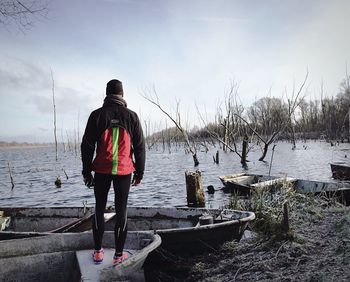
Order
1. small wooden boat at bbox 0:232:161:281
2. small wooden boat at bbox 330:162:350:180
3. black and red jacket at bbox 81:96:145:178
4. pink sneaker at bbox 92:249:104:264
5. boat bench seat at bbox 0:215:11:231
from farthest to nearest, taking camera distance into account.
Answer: small wooden boat at bbox 330:162:350:180 → boat bench seat at bbox 0:215:11:231 → small wooden boat at bbox 0:232:161:281 → pink sneaker at bbox 92:249:104:264 → black and red jacket at bbox 81:96:145:178

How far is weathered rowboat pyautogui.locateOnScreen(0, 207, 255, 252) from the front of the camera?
5.39m

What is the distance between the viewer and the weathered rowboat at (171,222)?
5395 mm

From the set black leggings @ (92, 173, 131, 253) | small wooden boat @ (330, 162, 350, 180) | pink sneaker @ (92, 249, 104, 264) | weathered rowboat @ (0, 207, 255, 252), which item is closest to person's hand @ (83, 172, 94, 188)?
black leggings @ (92, 173, 131, 253)

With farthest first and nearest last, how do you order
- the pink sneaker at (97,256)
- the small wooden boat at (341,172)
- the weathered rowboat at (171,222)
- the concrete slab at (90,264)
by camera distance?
the small wooden boat at (341,172)
the weathered rowboat at (171,222)
the pink sneaker at (97,256)
the concrete slab at (90,264)

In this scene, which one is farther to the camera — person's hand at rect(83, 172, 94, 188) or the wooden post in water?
the wooden post in water

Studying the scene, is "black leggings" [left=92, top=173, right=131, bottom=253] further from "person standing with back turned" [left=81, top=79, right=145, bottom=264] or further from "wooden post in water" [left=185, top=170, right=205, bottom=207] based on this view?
"wooden post in water" [left=185, top=170, right=205, bottom=207]

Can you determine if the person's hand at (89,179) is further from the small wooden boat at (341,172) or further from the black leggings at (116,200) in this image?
the small wooden boat at (341,172)

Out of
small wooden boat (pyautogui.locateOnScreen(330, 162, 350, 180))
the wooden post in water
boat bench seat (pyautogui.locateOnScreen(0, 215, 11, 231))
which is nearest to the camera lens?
boat bench seat (pyautogui.locateOnScreen(0, 215, 11, 231))

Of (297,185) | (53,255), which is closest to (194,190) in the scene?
(297,185)

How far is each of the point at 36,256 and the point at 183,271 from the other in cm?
240

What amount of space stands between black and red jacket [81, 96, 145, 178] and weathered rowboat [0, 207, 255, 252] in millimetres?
2123

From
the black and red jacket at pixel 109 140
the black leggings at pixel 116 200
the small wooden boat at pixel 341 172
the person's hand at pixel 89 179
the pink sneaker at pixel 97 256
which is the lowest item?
the small wooden boat at pixel 341 172

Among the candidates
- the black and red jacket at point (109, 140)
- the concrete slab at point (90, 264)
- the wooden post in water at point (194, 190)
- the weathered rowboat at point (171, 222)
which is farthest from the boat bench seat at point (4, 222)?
the wooden post in water at point (194, 190)

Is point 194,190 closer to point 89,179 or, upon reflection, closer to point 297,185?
point 297,185
